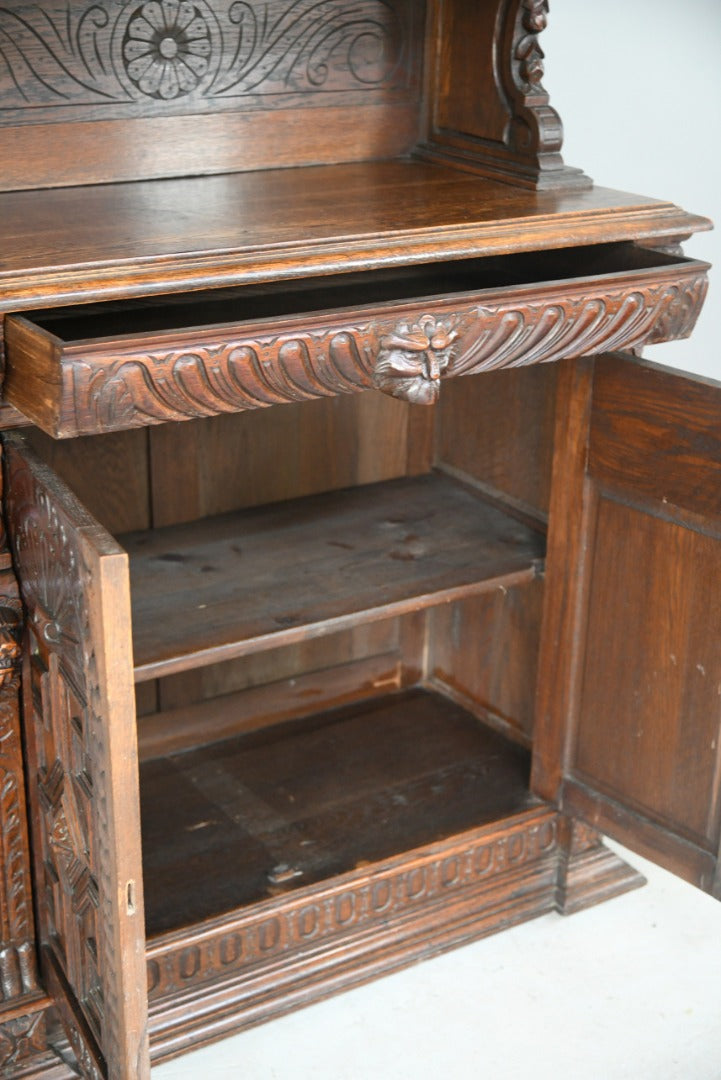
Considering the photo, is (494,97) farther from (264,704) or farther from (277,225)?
(264,704)

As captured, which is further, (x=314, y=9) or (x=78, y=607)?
(x=314, y=9)

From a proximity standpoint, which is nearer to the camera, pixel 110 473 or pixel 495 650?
pixel 110 473

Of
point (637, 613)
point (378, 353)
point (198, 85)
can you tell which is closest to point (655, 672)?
point (637, 613)

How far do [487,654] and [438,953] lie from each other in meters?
0.61

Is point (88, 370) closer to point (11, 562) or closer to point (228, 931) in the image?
point (11, 562)

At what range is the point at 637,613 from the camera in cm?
217

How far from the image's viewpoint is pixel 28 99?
2045mm

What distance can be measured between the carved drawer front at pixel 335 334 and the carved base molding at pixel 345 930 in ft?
2.75

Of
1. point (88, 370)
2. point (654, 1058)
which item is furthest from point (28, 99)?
point (654, 1058)

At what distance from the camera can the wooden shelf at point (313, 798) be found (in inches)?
87.9

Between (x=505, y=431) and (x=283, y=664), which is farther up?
(x=505, y=431)

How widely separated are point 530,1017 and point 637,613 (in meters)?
0.64

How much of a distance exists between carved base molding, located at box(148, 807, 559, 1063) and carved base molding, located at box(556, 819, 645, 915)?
0.02 m

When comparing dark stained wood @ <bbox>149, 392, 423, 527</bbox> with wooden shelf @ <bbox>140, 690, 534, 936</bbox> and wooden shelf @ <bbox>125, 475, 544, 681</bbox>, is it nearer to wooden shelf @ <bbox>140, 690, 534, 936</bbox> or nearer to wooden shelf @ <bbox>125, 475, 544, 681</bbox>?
wooden shelf @ <bbox>125, 475, 544, 681</bbox>
